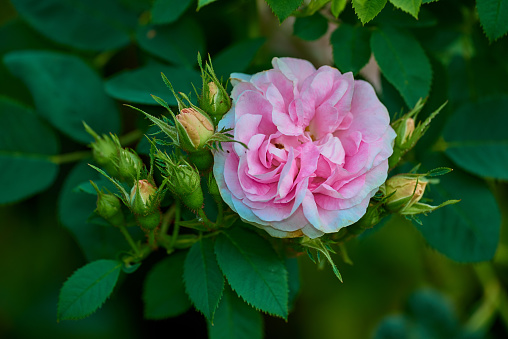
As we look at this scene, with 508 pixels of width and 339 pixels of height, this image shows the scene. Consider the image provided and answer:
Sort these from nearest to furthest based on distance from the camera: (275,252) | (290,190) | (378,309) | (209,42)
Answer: (290,190) < (275,252) < (209,42) < (378,309)

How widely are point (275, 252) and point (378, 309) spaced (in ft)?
3.60

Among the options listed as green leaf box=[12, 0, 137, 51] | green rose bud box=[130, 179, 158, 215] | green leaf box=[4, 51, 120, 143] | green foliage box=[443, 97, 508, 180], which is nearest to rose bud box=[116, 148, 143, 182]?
green rose bud box=[130, 179, 158, 215]

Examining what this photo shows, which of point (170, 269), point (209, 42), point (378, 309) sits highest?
point (209, 42)

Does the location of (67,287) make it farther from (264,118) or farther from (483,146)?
(483,146)

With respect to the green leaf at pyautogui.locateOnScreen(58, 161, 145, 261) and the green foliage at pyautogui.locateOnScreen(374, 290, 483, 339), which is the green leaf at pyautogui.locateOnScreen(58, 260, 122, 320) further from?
the green foliage at pyautogui.locateOnScreen(374, 290, 483, 339)

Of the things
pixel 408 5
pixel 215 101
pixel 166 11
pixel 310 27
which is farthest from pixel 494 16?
pixel 166 11

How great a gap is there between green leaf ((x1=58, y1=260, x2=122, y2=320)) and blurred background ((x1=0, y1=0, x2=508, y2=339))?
0.54 feet

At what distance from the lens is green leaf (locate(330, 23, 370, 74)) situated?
2.71ft

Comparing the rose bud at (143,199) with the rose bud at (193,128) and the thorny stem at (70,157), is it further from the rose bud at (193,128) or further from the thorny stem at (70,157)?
the thorny stem at (70,157)

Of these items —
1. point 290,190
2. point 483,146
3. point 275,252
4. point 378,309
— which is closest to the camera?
point 290,190

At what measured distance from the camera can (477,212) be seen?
94cm

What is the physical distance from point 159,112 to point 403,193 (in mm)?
466

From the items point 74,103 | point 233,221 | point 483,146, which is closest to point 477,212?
point 483,146

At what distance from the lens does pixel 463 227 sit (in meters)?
0.92
